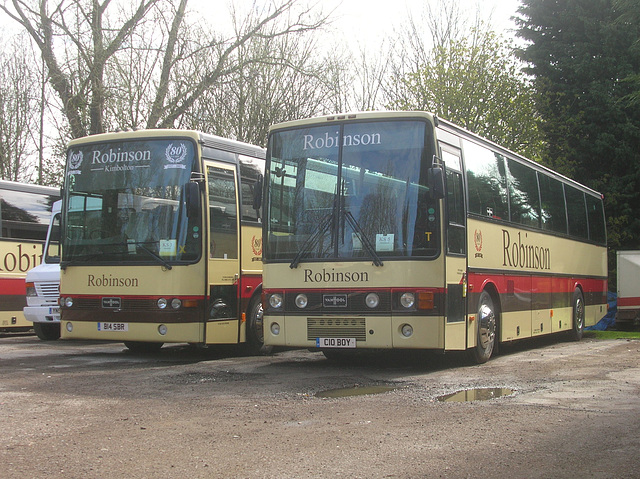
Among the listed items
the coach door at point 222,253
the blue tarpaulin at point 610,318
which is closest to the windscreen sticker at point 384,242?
the coach door at point 222,253

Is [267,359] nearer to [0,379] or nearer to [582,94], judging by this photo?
[0,379]

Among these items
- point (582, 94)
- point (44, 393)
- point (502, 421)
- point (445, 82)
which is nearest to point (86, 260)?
point (44, 393)

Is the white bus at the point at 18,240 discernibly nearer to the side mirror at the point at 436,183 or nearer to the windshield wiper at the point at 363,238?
the windshield wiper at the point at 363,238

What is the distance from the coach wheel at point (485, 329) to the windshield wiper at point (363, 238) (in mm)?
2190

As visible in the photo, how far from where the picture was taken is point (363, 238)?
37.3 feet

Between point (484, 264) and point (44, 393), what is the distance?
658 cm

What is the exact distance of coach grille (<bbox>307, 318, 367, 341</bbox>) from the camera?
11344 mm

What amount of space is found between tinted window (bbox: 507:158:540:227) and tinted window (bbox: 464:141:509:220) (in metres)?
0.40

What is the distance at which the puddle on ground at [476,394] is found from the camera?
8867mm

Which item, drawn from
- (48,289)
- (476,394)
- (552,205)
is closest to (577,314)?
(552,205)

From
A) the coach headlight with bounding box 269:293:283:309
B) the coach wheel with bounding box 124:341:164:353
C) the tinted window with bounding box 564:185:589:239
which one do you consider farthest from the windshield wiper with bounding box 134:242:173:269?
the tinted window with bounding box 564:185:589:239

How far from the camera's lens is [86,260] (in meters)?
13.3

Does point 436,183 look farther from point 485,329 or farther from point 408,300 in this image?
point 485,329

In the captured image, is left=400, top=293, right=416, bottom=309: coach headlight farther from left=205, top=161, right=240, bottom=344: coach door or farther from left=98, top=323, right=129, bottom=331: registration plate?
left=98, top=323, right=129, bottom=331: registration plate
